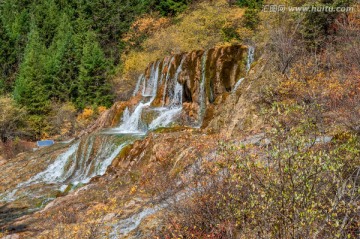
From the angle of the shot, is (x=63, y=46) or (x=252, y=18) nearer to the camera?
(x=252, y=18)

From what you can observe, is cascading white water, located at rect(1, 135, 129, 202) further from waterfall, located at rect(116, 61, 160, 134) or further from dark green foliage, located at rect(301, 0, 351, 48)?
dark green foliage, located at rect(301, 0, 351, 48)

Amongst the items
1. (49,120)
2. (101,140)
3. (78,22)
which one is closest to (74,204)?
(101,140)

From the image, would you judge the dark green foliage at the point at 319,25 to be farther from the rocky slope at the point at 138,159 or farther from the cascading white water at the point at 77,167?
the cascading white water at the point at 77,167

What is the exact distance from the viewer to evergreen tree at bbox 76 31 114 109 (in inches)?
1294

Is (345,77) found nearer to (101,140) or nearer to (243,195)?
(243,195)

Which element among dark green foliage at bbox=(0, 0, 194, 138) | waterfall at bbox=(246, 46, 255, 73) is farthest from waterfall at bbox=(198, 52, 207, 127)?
dark green foliage at bbox=(0, 0, 194, 138)

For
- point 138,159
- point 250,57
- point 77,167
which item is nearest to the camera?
→ point 138,159

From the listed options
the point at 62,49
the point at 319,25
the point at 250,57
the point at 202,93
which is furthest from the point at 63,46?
the point at 319,25

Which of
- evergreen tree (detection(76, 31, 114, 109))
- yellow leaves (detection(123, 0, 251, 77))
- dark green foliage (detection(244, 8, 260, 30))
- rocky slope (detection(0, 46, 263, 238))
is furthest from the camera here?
evergreen tree (detection(76, 31, 114, 109))

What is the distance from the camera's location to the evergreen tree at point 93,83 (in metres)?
32.9

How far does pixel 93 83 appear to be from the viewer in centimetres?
3372

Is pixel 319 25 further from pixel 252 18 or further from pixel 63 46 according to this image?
pixel 63 46

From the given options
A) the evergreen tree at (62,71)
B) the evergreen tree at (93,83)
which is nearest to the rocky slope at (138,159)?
the evergreen tree at (93,83)

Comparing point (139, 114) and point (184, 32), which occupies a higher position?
point (184, 32)
